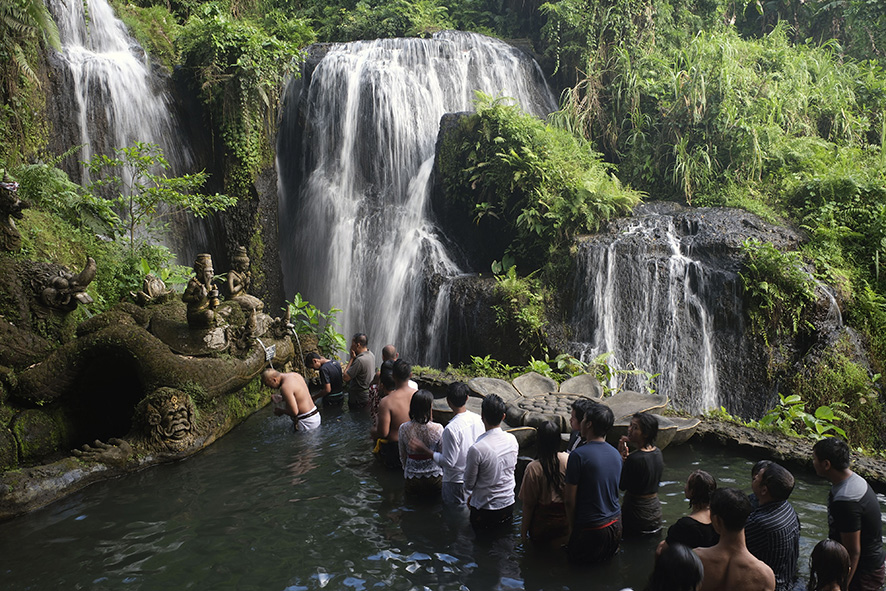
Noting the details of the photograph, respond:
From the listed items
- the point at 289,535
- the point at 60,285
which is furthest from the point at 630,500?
the point at 60,285

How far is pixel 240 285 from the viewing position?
971cm

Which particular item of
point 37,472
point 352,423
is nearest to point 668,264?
point 352,423

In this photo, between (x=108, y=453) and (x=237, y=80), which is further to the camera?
(x=237, y=80)

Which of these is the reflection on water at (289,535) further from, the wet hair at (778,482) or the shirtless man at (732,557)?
the wet hair at (778,482)

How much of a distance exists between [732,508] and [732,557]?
32cm

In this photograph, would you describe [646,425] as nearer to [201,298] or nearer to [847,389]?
[201,298]

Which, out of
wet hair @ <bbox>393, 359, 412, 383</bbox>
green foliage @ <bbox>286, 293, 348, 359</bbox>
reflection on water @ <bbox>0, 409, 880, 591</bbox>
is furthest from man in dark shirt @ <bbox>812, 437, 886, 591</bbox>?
green foliage @ <bbox>286, 293, 348, 359</bbox>

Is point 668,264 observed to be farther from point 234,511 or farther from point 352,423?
point 234,511

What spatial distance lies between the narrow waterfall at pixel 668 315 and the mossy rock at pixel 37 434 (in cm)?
817

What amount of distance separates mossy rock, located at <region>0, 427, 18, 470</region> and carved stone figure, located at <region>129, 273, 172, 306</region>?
2.52 meters

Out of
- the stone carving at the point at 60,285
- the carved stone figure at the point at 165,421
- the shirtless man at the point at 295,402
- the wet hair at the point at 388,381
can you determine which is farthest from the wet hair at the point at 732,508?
the stone carving at the point at 60,285

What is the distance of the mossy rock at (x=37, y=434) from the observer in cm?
682

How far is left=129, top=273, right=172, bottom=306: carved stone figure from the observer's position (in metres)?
8.65

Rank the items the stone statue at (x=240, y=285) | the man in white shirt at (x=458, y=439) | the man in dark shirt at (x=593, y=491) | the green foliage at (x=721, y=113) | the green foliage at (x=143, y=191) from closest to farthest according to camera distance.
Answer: the man in dark shirt at (x=593, y=491)
the man in white shirt at (x=458, y=439)
the stone statue at (x=240, y=285)
the green foliage at (x=143, y=191)
the green foliage at (x=721, y=113)
